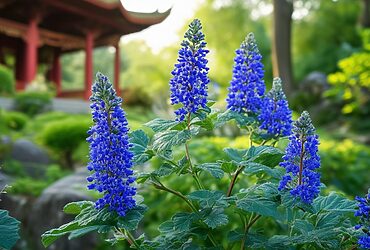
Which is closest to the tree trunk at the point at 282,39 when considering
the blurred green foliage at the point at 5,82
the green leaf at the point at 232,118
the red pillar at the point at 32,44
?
the red pillar at the point at 32,44

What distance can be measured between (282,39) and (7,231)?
14166mm

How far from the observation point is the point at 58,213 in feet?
18.0

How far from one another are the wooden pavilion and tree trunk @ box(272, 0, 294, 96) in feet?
11.6

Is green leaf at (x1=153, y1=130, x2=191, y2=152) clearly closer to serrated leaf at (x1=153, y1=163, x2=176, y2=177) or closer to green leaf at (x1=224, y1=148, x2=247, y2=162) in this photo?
serrated leaf at (x1=153, y1=163, x2=176, y2=177)

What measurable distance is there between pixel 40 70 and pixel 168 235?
1885 cm

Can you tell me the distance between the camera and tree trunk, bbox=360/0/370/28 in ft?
56.7

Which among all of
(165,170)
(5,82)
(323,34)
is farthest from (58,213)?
(323,34)

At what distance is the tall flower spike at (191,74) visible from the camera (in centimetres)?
186

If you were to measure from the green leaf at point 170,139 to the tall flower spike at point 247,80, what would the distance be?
1.32ft

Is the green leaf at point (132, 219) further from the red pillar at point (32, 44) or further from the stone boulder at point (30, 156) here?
the red pillar at point (32, 44)

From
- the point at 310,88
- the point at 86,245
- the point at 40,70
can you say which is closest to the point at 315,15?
the point at 310,88

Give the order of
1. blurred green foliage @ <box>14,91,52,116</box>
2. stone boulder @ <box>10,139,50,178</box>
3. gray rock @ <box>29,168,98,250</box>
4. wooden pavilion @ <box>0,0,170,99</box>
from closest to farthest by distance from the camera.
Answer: gray rock @ <box>29,168,98,250</box>
stone boulder @ <box>10,139,50,178</box>
blurred green foliage @ <box>14,91,52,116</box>
wooden pavilion @ <box>0,0,170,99</box>

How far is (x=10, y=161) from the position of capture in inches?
311

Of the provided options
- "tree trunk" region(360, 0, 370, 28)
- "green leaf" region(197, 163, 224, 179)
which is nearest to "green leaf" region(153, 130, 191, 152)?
"green leaf" region(197, 163, 224, 179)
